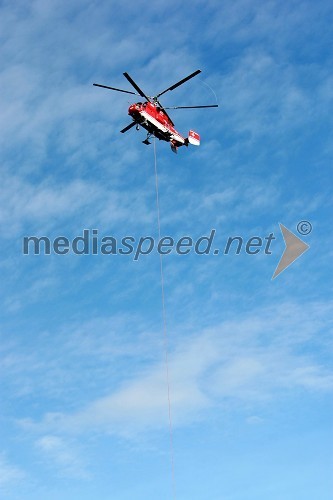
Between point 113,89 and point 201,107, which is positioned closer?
point 113,89

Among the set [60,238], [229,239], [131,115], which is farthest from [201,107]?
[60,238]

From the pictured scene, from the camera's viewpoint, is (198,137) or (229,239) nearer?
(229,239)

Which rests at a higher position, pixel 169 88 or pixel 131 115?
pixel 169 88

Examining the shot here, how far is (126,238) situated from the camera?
50.8 metres

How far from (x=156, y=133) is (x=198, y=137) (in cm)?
708

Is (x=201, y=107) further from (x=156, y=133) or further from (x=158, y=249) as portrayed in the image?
(x=158, y=249)

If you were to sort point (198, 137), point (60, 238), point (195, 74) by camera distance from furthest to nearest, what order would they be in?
1. point (198, 137)
2. point (195, 74)
3. point (60, 238)

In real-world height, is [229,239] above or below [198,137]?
below

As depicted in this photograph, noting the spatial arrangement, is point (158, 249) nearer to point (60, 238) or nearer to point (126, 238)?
point (126, 238)

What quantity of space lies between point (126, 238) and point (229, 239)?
26.7 ft

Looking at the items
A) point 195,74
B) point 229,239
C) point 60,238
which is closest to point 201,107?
point 195,74

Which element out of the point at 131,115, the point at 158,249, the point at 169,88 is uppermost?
the point at 169,88

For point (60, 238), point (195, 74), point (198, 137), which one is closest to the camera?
point (60, 238)

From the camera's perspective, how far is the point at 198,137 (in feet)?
201
